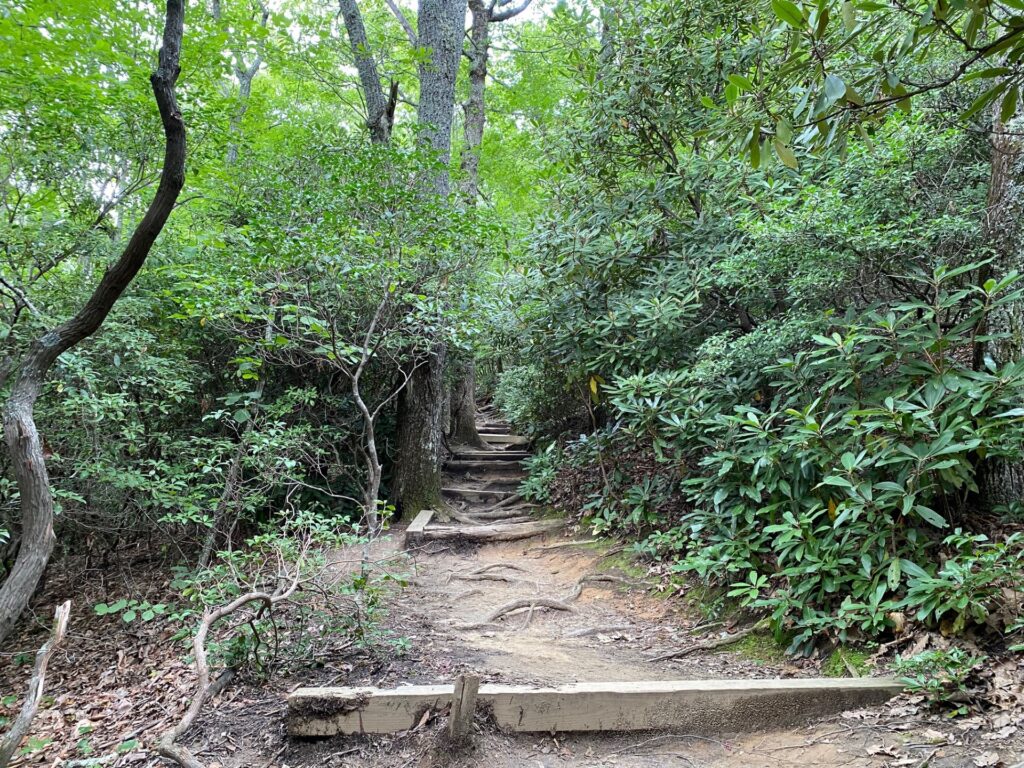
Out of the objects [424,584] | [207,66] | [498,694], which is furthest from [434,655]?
[207,66]

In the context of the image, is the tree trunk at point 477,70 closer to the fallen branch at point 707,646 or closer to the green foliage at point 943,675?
the fallen branch at point 707,646

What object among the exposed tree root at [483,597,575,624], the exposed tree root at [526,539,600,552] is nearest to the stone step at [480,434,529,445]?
the exposed tree root at [526,539,600,552]

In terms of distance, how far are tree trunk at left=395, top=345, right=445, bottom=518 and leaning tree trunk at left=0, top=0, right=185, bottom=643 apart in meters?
3.67

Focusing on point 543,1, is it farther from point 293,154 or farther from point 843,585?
point 843,585

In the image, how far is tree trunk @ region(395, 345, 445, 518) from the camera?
6902mm

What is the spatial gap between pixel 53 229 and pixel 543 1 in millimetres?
10020

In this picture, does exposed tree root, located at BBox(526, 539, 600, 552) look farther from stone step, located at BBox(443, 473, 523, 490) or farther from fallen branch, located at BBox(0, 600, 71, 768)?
fallen branch, located at BBox(0, 600, 71, 768)

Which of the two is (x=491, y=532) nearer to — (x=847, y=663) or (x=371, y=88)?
(x=847, y=663)

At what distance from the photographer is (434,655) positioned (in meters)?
3.32

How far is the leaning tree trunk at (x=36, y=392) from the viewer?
11.0 ft

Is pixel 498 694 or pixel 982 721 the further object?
pixel 498 694

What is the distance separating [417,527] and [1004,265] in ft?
17.9

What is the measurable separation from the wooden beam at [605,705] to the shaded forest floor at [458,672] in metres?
0.06

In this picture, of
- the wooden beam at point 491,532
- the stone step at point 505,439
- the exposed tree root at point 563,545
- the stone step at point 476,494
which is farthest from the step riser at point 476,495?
the stone step at point 505,439
